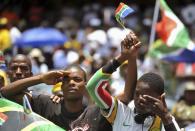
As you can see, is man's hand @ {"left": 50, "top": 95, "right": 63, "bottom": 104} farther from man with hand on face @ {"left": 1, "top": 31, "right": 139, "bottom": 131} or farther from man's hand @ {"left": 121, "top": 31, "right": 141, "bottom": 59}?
man's hand @ {"left": 121, "top": 31, "right": 141, "bottom": 59}

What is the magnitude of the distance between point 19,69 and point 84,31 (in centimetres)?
1199

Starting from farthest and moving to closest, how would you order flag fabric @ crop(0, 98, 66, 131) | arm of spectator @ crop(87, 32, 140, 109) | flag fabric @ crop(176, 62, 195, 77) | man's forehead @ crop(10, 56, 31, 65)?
flag fabric @ crop(176, 62, 195, 77) < man's forehead @ crop(10, 56, 31, 65) < arm of spectator @ crop(87, 32, 140, 109) < flag fabric @ crop(0, 98, 66, 131)

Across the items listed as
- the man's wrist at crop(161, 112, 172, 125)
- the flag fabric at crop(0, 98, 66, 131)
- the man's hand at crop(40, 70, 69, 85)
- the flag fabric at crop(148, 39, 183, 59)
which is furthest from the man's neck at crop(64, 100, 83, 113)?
the flag fabric at crop(148, 39, 183, 59)

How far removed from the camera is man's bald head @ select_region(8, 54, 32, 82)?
8133 mm

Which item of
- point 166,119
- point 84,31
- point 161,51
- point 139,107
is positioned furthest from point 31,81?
point 84,31

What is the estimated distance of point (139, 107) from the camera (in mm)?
6523

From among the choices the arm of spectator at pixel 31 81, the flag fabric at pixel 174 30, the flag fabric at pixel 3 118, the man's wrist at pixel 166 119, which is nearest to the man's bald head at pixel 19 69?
the arm of spectator at pixel 31 81

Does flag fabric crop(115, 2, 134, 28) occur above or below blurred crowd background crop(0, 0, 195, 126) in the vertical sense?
above

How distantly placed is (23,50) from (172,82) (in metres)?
4.41

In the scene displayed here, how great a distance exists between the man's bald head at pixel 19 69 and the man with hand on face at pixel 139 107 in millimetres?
1537

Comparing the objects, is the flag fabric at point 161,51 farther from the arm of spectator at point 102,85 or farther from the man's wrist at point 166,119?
the man's wrist at point 166,119

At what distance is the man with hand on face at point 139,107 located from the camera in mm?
6398

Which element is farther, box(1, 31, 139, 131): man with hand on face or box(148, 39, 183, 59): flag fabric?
box(148, 39, 183, 59): flag fabric

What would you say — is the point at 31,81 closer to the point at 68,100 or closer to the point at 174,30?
the point at 68,100
